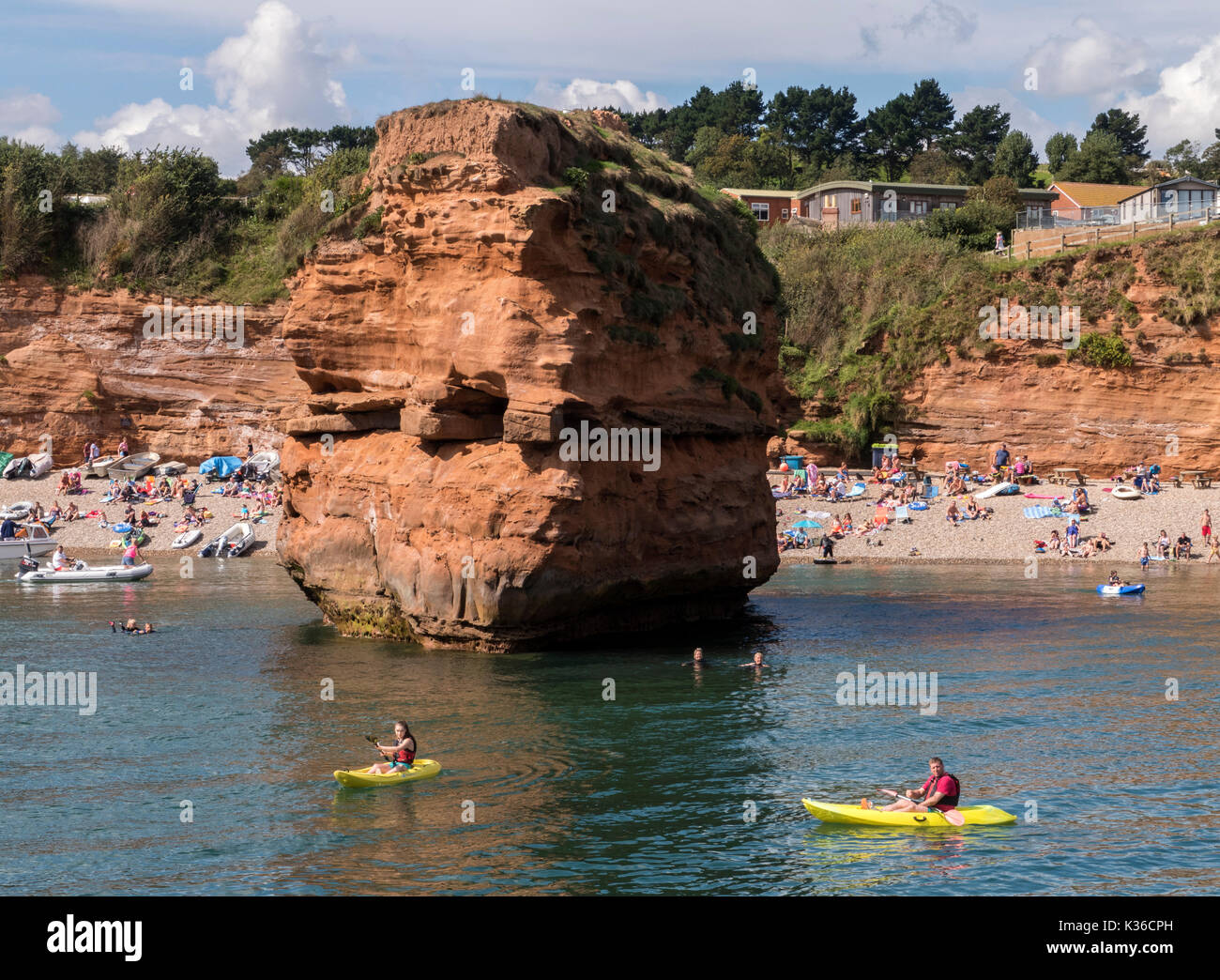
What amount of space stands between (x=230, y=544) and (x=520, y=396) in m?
30.8

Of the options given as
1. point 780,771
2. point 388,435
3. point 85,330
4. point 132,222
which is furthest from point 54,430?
point 780,771

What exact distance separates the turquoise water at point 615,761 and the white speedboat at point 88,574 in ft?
36.4

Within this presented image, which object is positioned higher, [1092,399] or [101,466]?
[1092,399]

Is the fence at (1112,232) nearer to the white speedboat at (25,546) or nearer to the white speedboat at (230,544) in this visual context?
the white speedboat at (230,544)

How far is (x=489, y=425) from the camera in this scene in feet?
100

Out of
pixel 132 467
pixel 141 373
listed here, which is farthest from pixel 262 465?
pixel 141 373

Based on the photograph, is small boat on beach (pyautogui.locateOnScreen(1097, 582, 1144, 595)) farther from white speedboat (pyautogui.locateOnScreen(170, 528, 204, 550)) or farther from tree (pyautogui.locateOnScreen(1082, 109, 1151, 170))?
tree (pyautogui.locateOnScreen(1082, 109, 1151, 170))

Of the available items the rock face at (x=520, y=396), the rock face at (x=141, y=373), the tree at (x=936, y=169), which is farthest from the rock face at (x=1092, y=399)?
the tree at (x=936, y=169)

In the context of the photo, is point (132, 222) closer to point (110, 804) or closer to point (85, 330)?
point (85, 330)

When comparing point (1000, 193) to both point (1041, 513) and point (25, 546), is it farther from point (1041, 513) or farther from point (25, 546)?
point (25, 546)

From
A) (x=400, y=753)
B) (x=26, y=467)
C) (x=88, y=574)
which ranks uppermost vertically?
(x=26, y=467)

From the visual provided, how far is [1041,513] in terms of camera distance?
5594 centimetres
